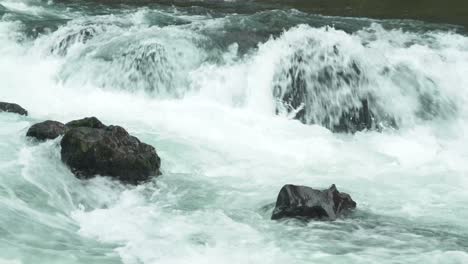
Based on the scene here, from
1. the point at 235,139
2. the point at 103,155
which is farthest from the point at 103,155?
the point at 235,139

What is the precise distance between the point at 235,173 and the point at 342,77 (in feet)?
14.5

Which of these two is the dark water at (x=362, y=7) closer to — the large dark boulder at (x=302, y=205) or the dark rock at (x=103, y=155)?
the dark rock at (x=103, y=155)

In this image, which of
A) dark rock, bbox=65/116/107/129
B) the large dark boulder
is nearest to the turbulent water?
the large dark boulder

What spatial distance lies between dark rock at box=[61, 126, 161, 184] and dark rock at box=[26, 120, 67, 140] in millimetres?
871

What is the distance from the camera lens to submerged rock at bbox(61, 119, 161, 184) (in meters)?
8.60

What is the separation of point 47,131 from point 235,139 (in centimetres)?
340

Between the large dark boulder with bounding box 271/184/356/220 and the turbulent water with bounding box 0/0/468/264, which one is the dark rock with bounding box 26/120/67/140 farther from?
the large dark boulder with bounding box 271/184/356/220

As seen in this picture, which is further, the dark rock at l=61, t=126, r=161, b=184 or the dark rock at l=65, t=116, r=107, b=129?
the dark rock at l=65, t=116, r=107, b=129

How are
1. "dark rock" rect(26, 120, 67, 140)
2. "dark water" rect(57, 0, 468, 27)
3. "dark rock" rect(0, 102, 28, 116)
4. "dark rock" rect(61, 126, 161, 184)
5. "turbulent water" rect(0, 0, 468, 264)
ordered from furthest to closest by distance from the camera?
"dark water" rect(57, 0, 468, 27) → "dark rock" rect(0, 102, 28, 116) → "dark rock" rect(26, 120, 67, 140) → "dark rock" rect(61, 126, 161, 184) → "turbulent water" rect(0, 0, 468, 264)

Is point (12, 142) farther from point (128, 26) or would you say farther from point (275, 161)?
point (128, 26)

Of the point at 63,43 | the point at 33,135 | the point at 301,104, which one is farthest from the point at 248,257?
the point at 63,43

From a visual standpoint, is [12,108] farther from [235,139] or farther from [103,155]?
[235,139]

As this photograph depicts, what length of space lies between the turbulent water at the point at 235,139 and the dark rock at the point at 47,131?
214 millimetres

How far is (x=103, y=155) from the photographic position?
28.3ft
